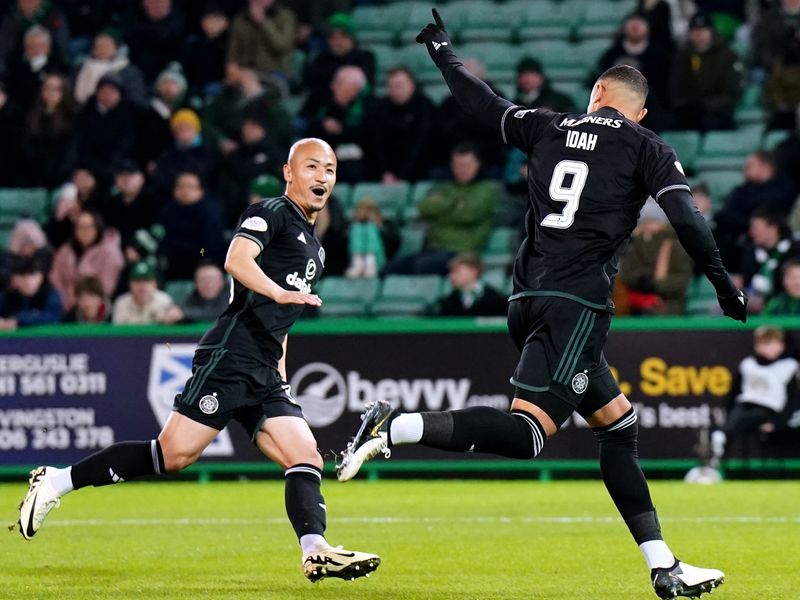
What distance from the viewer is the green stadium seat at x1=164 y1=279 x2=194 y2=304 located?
697 inches

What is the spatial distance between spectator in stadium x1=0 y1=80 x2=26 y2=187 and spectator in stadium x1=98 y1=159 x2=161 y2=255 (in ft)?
7.51

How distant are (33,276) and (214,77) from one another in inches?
200

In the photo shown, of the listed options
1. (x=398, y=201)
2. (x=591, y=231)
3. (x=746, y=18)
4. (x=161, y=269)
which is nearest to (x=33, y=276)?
(x=161, y=269)

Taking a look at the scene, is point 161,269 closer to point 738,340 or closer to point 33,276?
point 33,276

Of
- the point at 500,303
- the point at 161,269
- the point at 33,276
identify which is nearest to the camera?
the point at 500,303

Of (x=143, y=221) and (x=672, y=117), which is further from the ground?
(x=672, y=117)

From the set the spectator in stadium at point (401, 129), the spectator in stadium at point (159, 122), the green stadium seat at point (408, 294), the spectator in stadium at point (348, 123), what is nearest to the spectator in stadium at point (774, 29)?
the spectator in stadium at point (401, 129)

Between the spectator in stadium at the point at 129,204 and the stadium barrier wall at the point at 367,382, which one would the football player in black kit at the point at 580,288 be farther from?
the spectator in stadium at the point at 129,204

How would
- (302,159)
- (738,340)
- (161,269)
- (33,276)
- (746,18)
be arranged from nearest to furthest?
(302,159) < (738,340) < (33,276) < (161,269) < (746,18)

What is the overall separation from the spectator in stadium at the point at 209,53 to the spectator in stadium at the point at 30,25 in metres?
2.00

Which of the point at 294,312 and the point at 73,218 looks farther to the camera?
the point at 73,218

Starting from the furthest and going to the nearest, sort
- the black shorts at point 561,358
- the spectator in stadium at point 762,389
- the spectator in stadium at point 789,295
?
the spectator in stadium at point 789,295 → the spectator in stadium at point 762,389 → the black shorts at point 561,358

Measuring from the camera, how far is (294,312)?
815 centimetres

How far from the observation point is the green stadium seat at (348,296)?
679 inches
